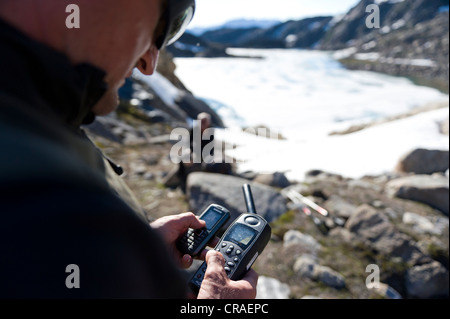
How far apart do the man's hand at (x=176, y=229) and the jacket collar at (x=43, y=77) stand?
2.67 feet

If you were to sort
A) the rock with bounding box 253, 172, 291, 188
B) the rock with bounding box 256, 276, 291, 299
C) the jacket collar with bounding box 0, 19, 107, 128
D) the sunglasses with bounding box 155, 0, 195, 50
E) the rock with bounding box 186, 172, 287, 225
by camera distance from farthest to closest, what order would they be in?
the rock with bounding box 253, 172, 291, 188 → the rock with bounding box 186, 172, 287, 225 → the rock with bounding box 256, 276, 291, 299 → the sunglasses with bounding box 155, 0, 195, 50 → the jacket collar with bounding box 0, 19, 107, 128

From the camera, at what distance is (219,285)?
43.8 inches

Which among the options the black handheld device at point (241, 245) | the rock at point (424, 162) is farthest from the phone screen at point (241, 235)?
the rock at point (424, 162)

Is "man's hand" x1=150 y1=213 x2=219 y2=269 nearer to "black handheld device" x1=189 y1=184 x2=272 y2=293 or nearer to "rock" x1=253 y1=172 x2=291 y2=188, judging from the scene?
"black handheld device" x1=189 y1=184 x2=272 y2=293

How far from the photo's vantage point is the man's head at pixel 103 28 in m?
0.81

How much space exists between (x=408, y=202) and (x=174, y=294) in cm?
A: 558

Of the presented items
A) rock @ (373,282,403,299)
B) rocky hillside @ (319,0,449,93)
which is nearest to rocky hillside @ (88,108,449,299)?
rock @ (373,282,403,299)

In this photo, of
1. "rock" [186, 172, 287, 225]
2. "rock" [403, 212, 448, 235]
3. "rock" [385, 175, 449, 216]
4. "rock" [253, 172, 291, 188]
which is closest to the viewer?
"rock" [186, 172, 287, 225]

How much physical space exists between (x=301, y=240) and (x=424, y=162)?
5503 mm

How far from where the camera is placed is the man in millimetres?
556

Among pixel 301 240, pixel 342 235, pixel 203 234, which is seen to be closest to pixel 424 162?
pixel 342 235

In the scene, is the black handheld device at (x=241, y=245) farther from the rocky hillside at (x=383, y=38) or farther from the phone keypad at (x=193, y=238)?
the rocky hillside at (x=383, y=38)

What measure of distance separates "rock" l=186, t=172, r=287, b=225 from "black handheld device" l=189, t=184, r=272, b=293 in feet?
6.59
